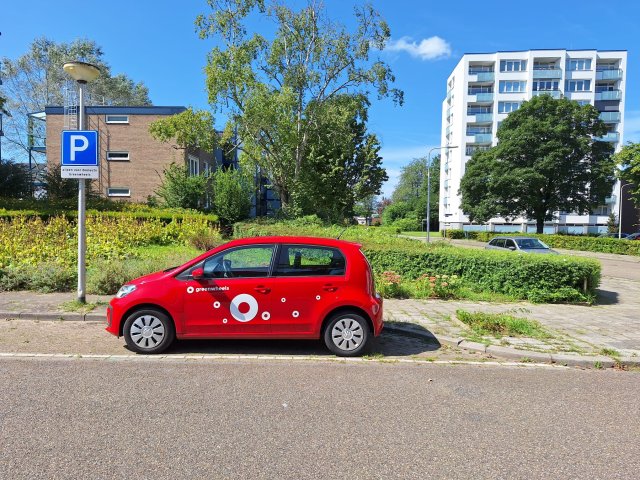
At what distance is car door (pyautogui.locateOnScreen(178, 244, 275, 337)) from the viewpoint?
18.1 ft

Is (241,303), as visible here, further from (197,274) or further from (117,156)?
(117,156)

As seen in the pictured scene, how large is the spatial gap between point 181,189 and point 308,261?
66.4 ft

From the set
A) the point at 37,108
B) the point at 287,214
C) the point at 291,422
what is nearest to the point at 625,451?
the point at 291,422

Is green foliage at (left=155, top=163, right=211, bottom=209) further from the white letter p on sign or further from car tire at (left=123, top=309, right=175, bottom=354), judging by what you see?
car tire at (left=123, top=309, right=175, bottom=354)

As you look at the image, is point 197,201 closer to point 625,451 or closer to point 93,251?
point 93,251

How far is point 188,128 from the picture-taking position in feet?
76.7

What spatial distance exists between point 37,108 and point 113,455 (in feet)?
168

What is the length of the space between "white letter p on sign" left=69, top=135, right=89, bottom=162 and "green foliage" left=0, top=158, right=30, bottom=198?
21.6 meters

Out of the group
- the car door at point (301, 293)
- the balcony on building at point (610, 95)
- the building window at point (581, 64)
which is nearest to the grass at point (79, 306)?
the car door at point (301, 293)

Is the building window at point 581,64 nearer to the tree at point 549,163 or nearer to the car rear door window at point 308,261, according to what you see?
the tree at point 549,163

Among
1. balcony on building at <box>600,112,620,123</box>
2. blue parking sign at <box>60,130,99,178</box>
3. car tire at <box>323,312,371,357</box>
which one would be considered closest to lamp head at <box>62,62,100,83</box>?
blue parking sign at <box>60,130,99,178</box>

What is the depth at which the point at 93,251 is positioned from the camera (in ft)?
39.0

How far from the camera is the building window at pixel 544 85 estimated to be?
64.0m

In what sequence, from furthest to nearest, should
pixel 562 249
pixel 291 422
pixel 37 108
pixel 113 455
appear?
1. pixel 37 108
2. pixel 562 249
3. pixel 291 422
4. pixel 113 455
